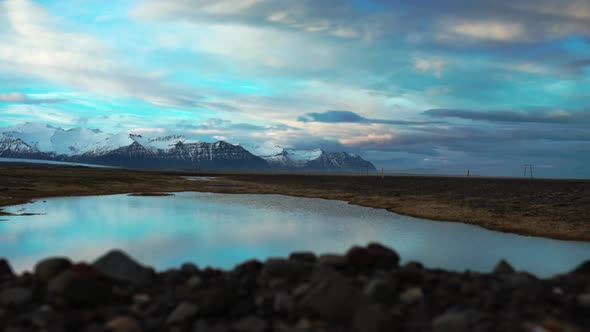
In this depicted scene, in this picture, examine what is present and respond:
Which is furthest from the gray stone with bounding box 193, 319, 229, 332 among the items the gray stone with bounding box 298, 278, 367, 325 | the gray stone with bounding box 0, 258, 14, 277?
the gray stone with bounding box 0, 258, 14, 277

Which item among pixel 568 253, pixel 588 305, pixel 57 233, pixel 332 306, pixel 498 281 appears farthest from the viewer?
pixel 57 233

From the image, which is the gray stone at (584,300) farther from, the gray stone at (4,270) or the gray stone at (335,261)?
the gray stone at (4,270)

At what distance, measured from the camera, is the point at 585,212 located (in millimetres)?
43469

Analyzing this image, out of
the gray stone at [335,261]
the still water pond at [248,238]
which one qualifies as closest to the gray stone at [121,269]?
the gray stone at [335,261]

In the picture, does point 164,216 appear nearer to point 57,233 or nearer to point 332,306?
point 57,233

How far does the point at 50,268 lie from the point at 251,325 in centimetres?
809

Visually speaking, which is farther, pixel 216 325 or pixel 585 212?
pixel 585 212

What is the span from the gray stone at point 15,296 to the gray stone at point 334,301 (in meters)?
8.24

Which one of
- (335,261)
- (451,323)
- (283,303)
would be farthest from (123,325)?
(335,261)

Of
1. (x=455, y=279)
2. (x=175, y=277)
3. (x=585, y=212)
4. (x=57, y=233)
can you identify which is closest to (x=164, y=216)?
(x=57, y=233)

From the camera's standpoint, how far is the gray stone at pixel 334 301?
11.4 m

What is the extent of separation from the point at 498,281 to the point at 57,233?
30.3 metres

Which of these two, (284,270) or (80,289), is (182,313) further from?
(284,270)

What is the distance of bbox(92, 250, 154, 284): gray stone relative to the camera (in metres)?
15.0
